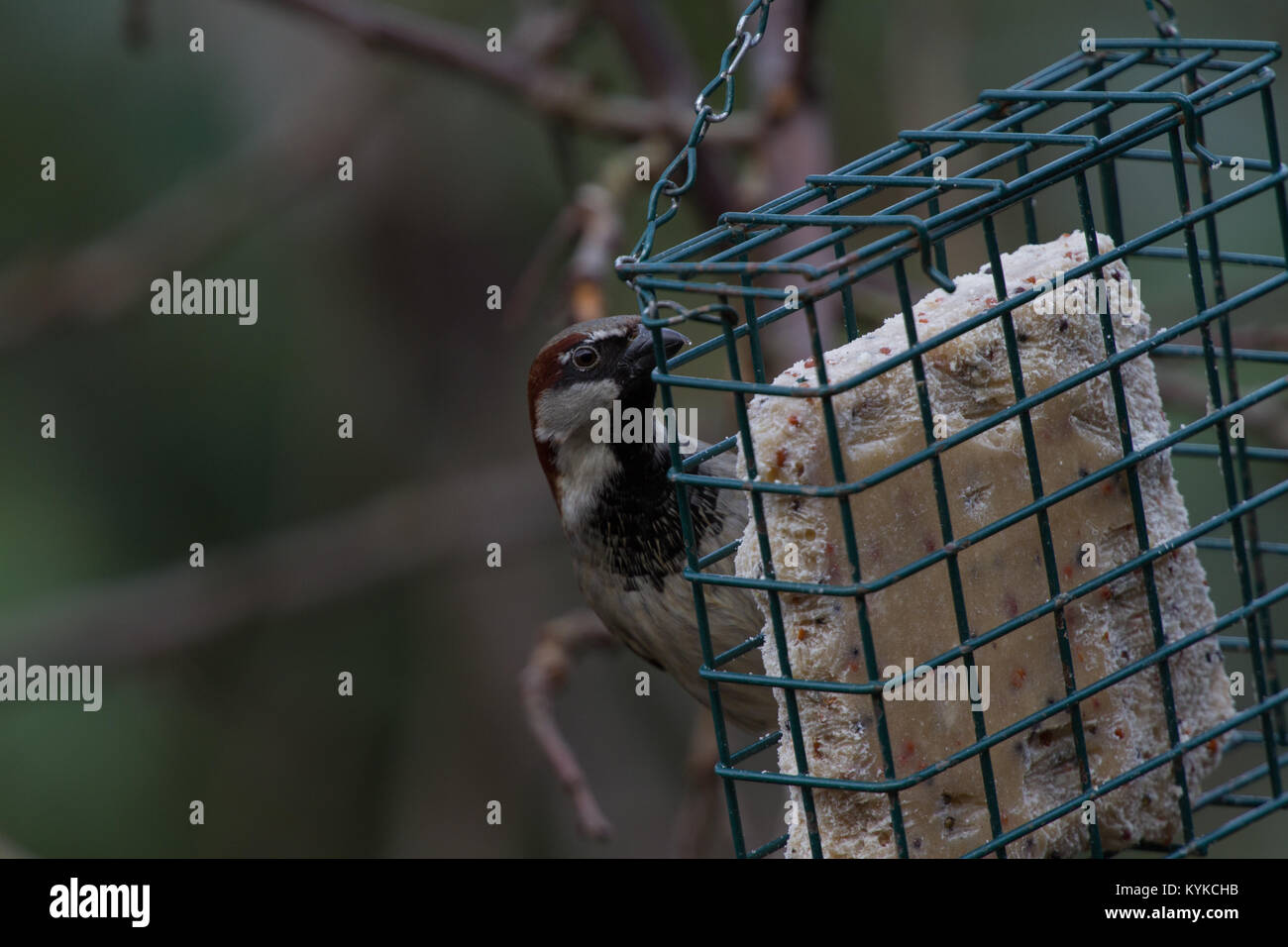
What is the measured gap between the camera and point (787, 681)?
9.75 ft

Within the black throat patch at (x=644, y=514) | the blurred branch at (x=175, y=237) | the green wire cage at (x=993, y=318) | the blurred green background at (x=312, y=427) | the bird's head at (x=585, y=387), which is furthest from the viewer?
the blurred green background at (x=312, y=427)

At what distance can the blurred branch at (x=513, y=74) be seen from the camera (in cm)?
510

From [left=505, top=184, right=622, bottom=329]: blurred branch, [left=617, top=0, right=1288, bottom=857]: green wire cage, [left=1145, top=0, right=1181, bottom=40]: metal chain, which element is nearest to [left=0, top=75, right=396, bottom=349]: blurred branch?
[left=505, top=184, right=622, bottom=329]: blurred branch

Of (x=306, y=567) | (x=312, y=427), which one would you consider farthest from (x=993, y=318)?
(x=312, y=427)

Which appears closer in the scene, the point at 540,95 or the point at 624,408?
the point at 624,408

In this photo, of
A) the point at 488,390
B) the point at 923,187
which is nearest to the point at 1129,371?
the point at 923,187

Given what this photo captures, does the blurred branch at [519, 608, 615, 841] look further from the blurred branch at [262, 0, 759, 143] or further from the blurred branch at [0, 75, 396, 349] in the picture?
the blurred branch at [0, 75, 396, 349]

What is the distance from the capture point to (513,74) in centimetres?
523

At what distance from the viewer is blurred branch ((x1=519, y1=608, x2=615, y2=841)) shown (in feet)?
12.5

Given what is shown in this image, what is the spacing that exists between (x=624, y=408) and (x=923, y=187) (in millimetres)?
1380

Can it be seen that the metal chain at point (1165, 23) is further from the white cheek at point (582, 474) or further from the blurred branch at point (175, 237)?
the blurred branch at point (175, 237)

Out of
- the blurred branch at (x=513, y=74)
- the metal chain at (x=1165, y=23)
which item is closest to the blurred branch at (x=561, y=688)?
the blurred branch at (x=513, y=74)

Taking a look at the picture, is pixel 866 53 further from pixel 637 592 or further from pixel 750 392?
pixel 750 392

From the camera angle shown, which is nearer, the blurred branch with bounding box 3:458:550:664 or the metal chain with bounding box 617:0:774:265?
the metal chain with bounding box 617:0:774:265
